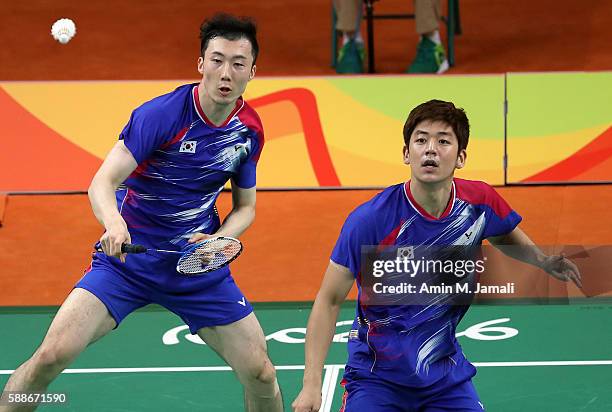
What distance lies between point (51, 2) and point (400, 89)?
5118 millimetres

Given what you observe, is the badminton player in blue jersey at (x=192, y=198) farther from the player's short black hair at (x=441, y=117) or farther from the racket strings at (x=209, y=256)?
the player's short black hair at (x=441, y=117)

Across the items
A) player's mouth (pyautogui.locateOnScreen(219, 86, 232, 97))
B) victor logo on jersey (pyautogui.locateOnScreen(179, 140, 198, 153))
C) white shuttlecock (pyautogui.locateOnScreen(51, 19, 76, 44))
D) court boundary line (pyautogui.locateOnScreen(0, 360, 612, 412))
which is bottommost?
court boundary line (pyautogui.locateOnScreen(0, 360, 612, 412))

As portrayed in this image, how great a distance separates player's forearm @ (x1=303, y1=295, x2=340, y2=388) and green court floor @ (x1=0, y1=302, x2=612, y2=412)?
1.83 meters

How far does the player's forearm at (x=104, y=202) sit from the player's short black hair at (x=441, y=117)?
1133mm

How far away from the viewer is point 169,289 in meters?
4.80

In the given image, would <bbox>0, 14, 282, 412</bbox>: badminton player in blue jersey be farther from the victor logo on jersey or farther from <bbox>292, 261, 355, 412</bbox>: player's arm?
<bbox>292, 261, 355, 412</bbox>: player's arm

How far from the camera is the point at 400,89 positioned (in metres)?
8.70

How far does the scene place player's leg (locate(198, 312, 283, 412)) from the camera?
475 centimetres

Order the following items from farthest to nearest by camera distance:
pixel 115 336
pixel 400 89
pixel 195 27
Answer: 1. pixel 195 27
2. pixel 400 89
3. pixel 115 336

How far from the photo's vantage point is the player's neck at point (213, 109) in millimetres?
4773

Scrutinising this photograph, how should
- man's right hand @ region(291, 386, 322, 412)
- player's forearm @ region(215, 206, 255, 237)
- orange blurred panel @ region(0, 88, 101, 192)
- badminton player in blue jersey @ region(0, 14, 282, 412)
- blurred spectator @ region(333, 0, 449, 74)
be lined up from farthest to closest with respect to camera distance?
blurred spectator @ region(333, 0, 449, 74)
orange blurred panel @ region(0, 88, 101, 192)
player's forearm @ region(215, 206, 255, 237)
badminton player in blue jersey @ region(0, 14, 282, 412)
man's right hand @ region(291, 386, 322, 412)

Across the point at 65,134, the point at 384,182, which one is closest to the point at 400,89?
the point at 384,182

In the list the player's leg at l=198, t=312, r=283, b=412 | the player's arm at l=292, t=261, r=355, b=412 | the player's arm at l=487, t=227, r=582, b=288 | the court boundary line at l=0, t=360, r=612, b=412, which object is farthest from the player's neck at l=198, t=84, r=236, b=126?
the court boundary line at l=0, t=360, r=612, b=412

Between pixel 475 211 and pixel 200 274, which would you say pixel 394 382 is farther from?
pixel 200 274
